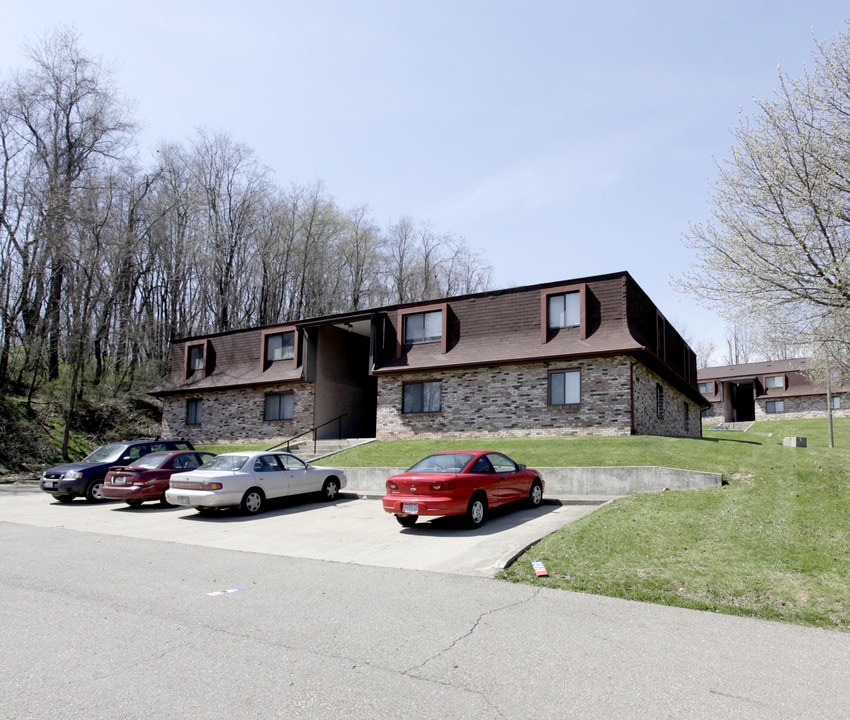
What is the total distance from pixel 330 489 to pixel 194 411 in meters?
18.1

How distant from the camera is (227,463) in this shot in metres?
14.3

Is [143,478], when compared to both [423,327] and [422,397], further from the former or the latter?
[423,327]

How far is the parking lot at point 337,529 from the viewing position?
363 inches

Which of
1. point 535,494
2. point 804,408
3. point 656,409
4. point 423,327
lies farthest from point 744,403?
point 535,494

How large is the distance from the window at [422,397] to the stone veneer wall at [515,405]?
22 cm

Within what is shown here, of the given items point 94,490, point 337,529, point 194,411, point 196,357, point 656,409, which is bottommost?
point 337,529

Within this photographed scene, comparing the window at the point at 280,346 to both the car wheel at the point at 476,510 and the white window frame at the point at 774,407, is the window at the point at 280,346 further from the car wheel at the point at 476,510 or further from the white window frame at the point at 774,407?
the white window frame at the point at 774,407

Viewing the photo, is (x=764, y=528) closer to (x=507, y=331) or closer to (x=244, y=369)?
(x=507, y=331)

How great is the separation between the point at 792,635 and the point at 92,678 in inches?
236

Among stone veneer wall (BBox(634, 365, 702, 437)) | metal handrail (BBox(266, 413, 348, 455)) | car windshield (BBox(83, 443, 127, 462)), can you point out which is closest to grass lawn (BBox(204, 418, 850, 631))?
stone veneer wall (BBox(634, 365, 702, 437))

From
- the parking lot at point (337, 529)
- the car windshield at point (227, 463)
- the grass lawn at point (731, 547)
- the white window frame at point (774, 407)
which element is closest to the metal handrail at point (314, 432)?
the parking lot at point (337, 529)

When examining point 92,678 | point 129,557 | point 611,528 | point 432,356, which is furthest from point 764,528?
point 432,356

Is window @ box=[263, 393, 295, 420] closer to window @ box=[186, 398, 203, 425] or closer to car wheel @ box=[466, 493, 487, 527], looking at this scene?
window @ box=[186, 398, 203, 425]

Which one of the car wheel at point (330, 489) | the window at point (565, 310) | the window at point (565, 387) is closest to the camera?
the car wheel at point (330, 489)
